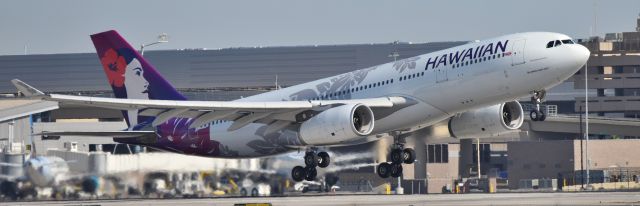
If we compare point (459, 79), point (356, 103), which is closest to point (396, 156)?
point (356, 103)

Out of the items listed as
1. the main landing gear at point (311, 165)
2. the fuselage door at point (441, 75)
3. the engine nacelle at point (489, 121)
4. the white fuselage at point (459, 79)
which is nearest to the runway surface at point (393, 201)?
the main landing gear at point (311, 165)

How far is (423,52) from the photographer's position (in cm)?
18125

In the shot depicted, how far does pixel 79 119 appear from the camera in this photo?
130m

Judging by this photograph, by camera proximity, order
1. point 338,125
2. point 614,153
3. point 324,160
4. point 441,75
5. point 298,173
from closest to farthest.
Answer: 1. point 441,75
2. point 338,125
3. point 324,160
4. point 298,173
5. point 614,153

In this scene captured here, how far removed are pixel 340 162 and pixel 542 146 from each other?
4847 centimetres

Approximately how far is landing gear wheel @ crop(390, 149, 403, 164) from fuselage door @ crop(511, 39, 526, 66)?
32.1ft

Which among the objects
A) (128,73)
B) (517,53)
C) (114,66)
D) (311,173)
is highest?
(114,66)

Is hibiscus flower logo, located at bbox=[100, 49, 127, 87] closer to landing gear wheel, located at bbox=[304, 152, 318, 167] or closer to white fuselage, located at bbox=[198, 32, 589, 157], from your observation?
white fuselage, located at bbox=[198, 32, 589, 157]

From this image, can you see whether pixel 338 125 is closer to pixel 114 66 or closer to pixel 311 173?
pixel 311 173

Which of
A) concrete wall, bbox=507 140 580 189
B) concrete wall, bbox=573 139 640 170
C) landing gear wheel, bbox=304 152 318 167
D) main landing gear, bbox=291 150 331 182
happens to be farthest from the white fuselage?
concrete wall, bbox=573 139 640 170

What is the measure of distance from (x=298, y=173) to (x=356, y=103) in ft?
23.7

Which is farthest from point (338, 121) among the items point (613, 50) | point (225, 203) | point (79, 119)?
point (613, 50)

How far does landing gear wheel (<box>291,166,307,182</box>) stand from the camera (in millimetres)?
67119

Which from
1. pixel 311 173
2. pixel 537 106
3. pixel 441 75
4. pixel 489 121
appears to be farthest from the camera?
pixel 311 173
